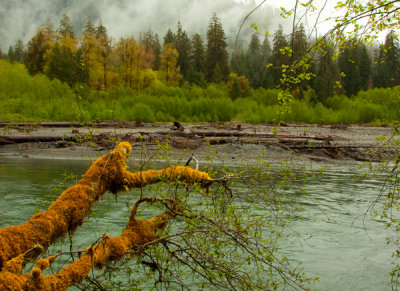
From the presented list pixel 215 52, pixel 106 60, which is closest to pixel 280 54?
pixel 106 60

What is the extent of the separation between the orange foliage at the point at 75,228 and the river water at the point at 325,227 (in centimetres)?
29

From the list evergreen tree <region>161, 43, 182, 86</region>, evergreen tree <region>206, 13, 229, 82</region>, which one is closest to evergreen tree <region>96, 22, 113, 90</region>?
evergreen tree <region>161, 43, 182, 86</region>

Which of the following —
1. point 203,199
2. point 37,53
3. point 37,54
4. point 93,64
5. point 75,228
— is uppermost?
point 37,53

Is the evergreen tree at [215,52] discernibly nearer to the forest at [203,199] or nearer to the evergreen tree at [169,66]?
the evergreen tree at [169,66]

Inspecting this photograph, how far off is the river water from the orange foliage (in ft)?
0.94

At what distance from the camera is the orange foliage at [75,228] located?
279 cm

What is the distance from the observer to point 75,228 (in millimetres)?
3754

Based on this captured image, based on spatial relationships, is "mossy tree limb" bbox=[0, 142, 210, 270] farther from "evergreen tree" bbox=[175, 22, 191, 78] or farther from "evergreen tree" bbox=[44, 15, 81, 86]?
"evergreen tree" bbox=[175, 22, 191, 78]

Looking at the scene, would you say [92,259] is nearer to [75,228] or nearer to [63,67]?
[75,228]

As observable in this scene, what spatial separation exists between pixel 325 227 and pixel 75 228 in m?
5.22

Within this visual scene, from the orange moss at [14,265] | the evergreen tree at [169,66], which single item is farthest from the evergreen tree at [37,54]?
the orange moss at [14,265]

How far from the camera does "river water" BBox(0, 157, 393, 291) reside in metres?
5.26

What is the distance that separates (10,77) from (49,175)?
95.3 feet

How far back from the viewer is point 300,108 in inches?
1400
